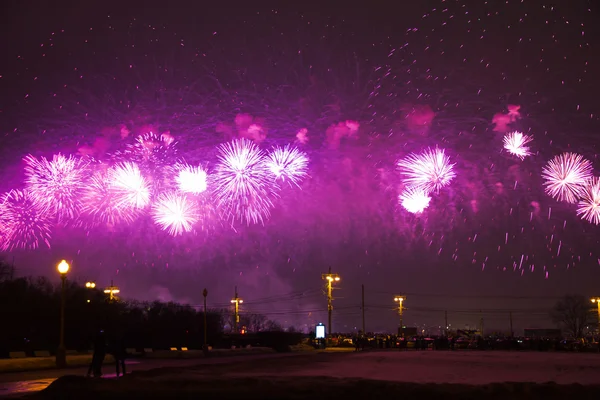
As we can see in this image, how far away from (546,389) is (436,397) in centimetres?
276

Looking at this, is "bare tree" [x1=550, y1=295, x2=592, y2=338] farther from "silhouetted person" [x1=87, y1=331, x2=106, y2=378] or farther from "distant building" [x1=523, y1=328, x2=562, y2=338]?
"silhouetted person" [x1=87, y1=331, x2=106, y2=378]

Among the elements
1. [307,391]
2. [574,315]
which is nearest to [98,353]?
[307,391]

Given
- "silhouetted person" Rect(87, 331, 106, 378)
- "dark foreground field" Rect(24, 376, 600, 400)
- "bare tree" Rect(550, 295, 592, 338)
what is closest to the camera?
"dark foreground field" Rect(24, 376, 600, 400)

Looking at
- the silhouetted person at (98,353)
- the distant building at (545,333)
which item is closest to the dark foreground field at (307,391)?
the silhouetted person at (98,353)

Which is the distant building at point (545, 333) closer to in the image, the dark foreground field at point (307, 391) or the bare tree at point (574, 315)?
the bare tree at point (574, 315)

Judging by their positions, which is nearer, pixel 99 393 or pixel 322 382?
pixel 99 393

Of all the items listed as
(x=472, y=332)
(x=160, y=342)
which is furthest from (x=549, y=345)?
(x=472, y=332)

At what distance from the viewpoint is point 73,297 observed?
62531mm

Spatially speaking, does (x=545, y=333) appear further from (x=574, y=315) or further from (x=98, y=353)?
(x=98, y=353)

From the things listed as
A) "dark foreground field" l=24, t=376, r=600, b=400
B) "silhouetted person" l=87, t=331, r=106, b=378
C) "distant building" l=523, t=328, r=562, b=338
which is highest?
"silhouetted person" l=87, t=331, r=106, b=378

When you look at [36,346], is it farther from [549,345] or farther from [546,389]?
[549,345]

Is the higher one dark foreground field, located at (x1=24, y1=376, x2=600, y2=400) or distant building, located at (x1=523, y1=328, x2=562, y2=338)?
dark foreground field, located at (x1=24, y1=376, x2=600, y2=400)

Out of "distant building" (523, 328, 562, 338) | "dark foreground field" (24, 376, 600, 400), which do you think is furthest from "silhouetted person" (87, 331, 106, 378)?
"distant building" (523, 328, 562, 338)

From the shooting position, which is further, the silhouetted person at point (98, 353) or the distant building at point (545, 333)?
the distant building at point (545, 333)
